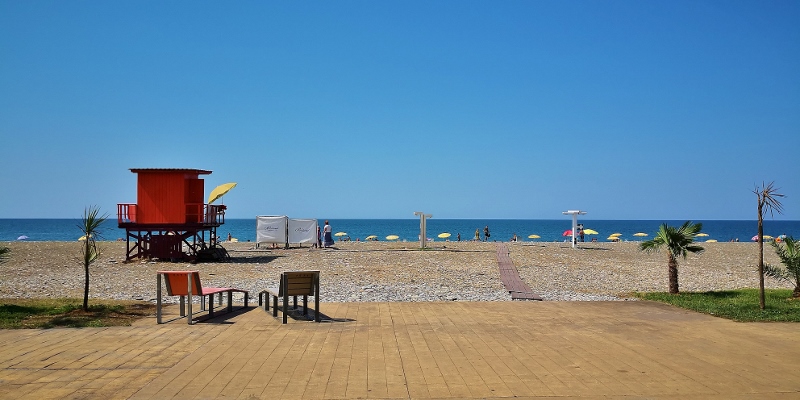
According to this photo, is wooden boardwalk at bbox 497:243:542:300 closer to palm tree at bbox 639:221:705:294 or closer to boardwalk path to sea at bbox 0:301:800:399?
palm tree at bbox 639:221:705:294

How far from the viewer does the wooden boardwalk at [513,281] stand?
1461 cm

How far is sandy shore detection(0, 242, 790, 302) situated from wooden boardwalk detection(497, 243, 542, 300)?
0.91 ft

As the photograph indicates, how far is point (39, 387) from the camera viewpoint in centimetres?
623

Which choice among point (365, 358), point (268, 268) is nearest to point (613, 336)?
point (365, 358)

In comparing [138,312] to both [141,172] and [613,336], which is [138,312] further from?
[141,172]

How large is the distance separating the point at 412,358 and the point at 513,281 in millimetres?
11216

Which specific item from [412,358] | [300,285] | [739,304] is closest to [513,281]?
[739,304]

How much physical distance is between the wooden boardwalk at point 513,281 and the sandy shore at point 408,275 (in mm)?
278

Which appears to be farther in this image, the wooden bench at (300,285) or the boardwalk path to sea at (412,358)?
the wooden bench at (300,285)

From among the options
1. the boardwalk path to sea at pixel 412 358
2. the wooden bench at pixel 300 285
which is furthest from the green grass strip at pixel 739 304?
the wooden bench at pixel 300 285

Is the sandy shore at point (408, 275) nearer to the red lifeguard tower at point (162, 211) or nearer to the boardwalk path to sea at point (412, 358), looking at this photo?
the red lifeguard tower at point (162, 211)

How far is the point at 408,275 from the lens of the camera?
20.0m

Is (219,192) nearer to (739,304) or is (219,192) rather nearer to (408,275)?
(408,275)

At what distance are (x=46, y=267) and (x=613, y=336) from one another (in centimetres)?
2163
